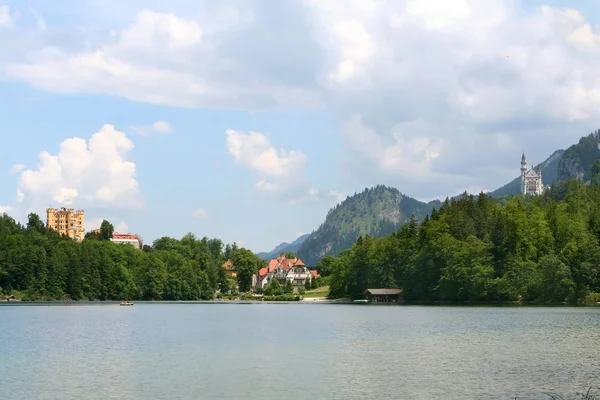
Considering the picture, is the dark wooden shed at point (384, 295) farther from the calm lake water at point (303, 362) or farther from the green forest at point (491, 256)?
the calm lake water at point (303, 362)

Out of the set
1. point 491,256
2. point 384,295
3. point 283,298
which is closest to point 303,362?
point 491,256

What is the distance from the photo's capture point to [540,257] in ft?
428

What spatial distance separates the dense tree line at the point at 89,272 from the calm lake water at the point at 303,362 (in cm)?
9290

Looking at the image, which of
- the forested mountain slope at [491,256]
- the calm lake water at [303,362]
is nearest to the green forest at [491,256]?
the forested mountain slope at [491,256]

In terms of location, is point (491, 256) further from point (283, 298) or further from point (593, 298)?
point (283, 298)

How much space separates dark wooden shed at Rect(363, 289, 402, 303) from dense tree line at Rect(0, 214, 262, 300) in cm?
5065

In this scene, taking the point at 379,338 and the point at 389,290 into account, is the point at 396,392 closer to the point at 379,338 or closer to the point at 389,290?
the point at 379,338

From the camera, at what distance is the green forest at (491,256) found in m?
118

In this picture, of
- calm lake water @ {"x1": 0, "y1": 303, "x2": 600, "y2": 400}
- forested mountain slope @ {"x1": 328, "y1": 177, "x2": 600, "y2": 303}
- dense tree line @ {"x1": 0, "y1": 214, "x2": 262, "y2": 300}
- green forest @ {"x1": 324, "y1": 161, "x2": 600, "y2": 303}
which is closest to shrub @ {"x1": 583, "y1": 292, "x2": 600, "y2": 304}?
green forest @ {"x1": 324, "y1": 161, "x2": 600, "y2": 303}

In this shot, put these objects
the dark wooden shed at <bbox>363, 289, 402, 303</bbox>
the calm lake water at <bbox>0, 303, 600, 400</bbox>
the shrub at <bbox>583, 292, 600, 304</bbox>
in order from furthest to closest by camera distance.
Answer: the dark wooden shed at <bbox>363, 289, 402, 303</bbox> < the shrub at <bbox>583, 292, 600, 304</bbox> < the calm lake water at <bbox>0, 303, 600, 400</bbox>

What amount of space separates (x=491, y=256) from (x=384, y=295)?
1153 inches

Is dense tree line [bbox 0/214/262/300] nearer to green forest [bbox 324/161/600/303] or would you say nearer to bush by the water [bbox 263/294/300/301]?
bush by the water [bbox 263/294/300/301]

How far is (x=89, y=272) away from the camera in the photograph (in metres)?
165

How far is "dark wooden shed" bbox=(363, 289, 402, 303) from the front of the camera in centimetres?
15362
